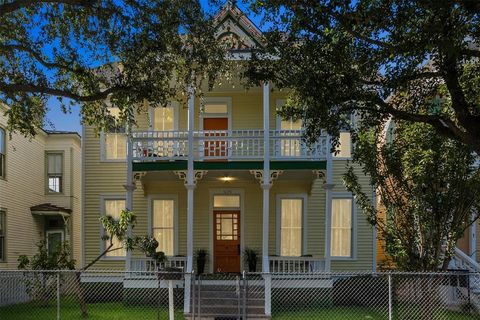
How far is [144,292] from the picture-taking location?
15.1 meters

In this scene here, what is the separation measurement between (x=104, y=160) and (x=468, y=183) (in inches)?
462

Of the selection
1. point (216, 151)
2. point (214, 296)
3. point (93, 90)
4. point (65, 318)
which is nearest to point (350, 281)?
point (214, 296)

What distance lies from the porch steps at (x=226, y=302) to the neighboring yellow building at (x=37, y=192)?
839cm

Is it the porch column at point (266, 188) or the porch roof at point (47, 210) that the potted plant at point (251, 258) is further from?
the porch roof at point (47, 210)

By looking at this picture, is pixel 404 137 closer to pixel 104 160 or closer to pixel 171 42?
pixel 171 42

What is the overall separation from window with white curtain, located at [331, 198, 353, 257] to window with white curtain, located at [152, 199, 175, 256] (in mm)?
5376

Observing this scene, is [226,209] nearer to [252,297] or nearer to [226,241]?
[226,241]

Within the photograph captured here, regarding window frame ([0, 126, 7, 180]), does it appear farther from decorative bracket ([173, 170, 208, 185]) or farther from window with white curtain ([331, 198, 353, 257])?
window with white curtain ([331, 198, 353, 257])

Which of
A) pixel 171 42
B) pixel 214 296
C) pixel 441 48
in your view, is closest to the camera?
pixel 441 48

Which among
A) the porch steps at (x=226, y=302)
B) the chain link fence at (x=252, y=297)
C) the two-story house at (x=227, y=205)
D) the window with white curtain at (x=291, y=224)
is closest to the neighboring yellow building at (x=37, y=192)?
the chain link fence at (x=252, y=297)

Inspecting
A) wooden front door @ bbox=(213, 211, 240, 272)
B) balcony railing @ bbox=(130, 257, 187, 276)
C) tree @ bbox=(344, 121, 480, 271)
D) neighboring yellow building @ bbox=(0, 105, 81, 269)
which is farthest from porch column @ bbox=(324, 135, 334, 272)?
neighboring yellow building @ bbox=(0, 105, 81, 269)

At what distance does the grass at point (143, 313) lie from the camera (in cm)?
1300

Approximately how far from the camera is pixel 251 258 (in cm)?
1683

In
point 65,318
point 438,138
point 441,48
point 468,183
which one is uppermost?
point 441,48
